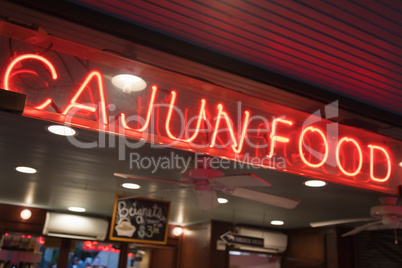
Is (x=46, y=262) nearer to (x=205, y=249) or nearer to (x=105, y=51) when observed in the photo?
(x=205, y=249)

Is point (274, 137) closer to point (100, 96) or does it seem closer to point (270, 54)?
point (270, 54)

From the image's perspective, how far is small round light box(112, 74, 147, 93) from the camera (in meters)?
3.21

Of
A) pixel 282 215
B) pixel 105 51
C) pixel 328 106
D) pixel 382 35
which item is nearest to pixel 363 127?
pixel 328 106

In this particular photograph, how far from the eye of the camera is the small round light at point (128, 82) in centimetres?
321

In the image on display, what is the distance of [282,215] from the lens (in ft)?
21.4

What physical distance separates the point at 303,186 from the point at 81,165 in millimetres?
2456

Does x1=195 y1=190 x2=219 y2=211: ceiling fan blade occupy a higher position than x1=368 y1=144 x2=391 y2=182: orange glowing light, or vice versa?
x1=368 y1=144 x2=391 y2=182: orange glowing light

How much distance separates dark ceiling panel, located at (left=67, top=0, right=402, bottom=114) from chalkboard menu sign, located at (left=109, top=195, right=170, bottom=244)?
2906mm

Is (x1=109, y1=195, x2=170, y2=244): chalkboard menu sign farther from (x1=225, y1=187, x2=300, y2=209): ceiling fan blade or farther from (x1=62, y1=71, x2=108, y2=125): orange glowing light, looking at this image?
(x1=62, y1=71, x2=108, y2=125): orange glowing light

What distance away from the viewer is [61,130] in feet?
10.00

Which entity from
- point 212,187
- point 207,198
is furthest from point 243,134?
point 207,198

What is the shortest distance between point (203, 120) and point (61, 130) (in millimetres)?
1230

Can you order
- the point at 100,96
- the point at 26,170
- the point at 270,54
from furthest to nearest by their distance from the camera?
the point at 26,170 → the point at 270,54 → the point at 100,96

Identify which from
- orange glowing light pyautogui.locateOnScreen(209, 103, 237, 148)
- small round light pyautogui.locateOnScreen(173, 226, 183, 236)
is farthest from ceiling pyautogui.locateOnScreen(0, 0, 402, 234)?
small round light pyautogui.locateOnScreen(173, 226, 183, 236)
